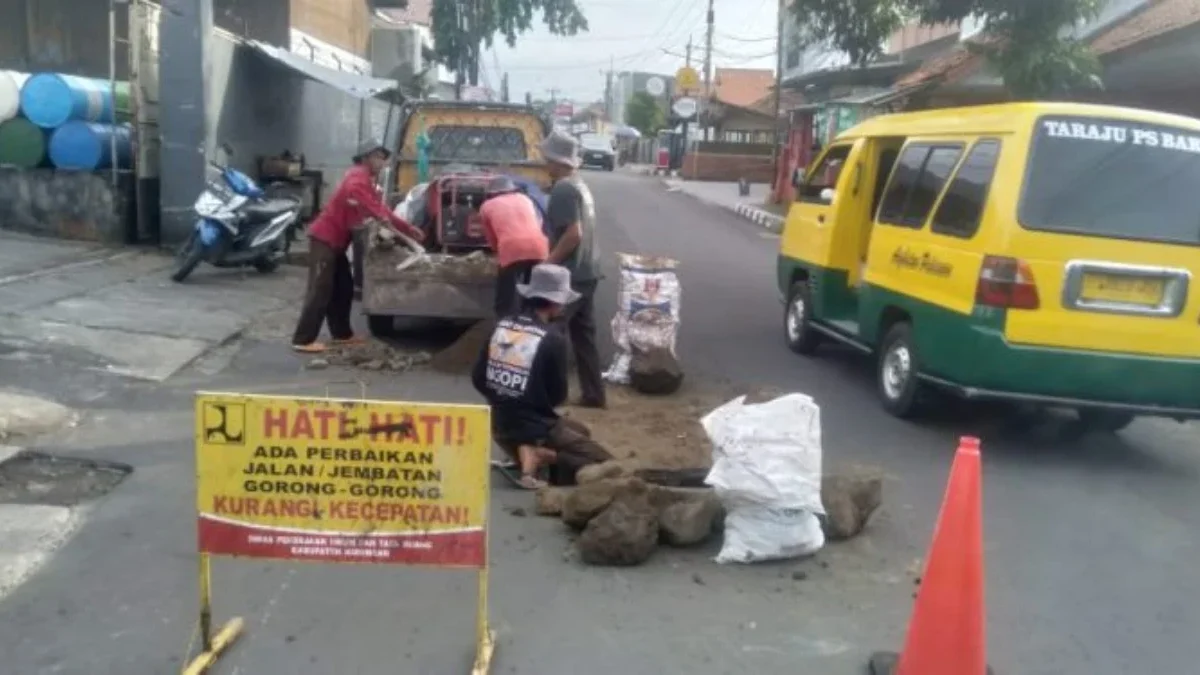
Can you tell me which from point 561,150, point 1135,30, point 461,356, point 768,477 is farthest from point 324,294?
point 1135,30

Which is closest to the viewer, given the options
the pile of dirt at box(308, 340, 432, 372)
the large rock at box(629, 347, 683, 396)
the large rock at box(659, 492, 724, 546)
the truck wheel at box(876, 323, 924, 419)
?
the large rock at box(659, 492, 724, 546)

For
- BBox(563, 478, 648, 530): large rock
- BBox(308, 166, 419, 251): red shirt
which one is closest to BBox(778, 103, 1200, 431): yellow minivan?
BBox(563, 478, 648, 530): large rock

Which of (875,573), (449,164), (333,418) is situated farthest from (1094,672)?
(449,164)

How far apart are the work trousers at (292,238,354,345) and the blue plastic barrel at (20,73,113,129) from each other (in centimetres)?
547

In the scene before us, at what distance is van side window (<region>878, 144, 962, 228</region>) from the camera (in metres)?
8.16

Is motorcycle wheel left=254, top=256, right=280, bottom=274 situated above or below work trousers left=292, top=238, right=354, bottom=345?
below

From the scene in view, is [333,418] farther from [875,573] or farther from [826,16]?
[826,16]

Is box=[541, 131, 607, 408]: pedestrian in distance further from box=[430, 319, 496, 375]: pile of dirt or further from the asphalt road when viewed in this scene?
the asphalt road

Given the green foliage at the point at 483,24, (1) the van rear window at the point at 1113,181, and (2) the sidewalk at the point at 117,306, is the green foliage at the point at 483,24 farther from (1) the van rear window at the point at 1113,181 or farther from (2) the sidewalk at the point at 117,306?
(1) the van rear window at the point at 1113,181

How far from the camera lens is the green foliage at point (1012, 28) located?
44.2 feet

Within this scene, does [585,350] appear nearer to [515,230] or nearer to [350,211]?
[515,230]

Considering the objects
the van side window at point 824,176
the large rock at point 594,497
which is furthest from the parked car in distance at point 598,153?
the large rock at point 594,497

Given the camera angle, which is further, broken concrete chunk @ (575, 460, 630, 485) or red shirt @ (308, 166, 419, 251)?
red shirt @ (308, 166, 419, 251)

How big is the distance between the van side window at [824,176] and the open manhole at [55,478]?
6112mm
